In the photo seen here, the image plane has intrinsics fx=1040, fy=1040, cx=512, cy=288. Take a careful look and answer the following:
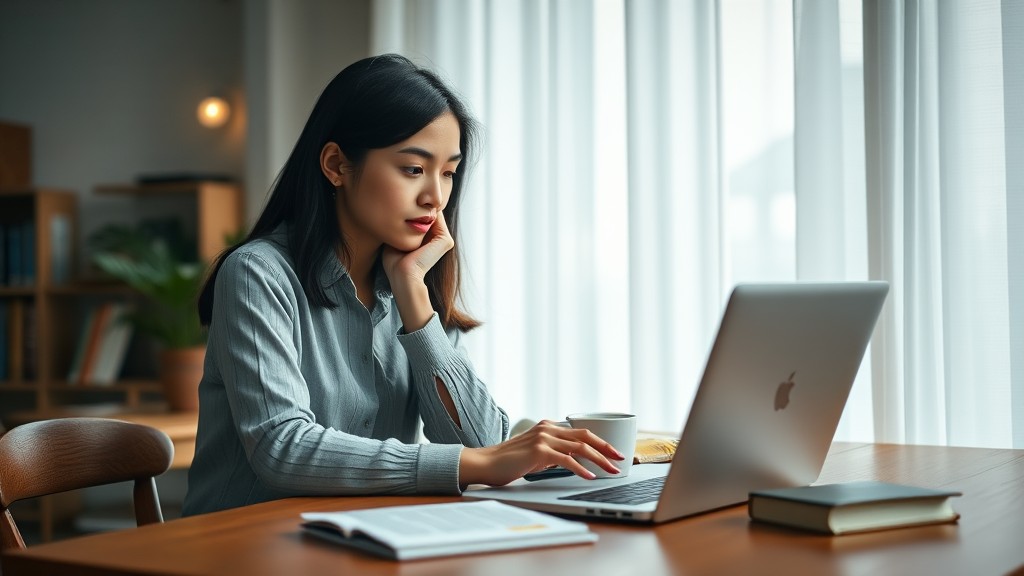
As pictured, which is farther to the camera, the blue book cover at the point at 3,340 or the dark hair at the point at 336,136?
the blue book cover at the point at 3,340

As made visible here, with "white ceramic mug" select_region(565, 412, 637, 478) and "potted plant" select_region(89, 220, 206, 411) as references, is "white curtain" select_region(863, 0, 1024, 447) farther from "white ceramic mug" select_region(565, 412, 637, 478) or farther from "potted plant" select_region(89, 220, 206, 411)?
"potted plant" select_region(89, 220, 206, 411)

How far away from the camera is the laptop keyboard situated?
1.13m

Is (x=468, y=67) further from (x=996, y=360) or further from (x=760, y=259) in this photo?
(x=996, y=360)

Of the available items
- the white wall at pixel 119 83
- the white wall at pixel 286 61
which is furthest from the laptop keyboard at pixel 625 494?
the white wall at pixel 119 83

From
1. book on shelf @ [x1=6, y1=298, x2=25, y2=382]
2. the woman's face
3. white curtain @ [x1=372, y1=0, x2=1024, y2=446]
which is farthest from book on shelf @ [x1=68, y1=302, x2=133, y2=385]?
the woman's face

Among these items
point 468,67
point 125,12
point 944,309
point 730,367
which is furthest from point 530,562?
point 125,12

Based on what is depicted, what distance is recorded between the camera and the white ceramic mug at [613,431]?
4.25 ft

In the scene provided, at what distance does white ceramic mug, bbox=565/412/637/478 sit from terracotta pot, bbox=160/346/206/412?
7.86 feet

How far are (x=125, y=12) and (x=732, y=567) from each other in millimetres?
4054

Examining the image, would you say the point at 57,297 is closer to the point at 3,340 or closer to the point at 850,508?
the point at 3,340

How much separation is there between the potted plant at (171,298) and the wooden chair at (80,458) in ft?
5.47

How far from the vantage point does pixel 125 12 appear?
427 centimetres

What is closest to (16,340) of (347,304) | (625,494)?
(347,304)

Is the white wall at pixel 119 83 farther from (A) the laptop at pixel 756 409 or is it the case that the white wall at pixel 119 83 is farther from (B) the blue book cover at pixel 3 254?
(A) the laptop at pixel 756 409
